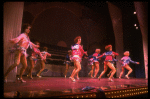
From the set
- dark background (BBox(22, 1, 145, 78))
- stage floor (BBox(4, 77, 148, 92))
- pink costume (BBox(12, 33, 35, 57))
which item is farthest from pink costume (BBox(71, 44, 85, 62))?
dark background (BBox(22, 1, 145, 78))

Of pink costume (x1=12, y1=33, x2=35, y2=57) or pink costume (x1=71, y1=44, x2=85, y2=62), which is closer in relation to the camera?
pink costume (x1=12, y1=33, x2=35, y2=57)

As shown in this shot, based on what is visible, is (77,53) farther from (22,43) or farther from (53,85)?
(22,43)

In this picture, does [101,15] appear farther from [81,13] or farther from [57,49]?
[57,49]

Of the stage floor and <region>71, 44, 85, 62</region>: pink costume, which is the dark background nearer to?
<region>71, 44, 85, 62</region>: pink costume

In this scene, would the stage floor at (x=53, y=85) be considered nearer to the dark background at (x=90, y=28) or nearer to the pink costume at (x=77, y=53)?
the pink costume at (x=77, y=53)

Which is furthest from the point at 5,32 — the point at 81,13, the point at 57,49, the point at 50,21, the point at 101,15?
the point at 101,15

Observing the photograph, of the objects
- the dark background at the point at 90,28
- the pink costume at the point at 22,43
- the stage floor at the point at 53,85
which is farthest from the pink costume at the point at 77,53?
the dark background at the point at 90,28

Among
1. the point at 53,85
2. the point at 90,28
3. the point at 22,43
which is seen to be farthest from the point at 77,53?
the point at 90,28

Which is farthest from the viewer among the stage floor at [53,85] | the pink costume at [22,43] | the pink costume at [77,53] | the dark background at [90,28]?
the dark background at [90,28]

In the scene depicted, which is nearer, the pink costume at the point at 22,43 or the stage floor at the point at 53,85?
the stage floor at the point at 53,85

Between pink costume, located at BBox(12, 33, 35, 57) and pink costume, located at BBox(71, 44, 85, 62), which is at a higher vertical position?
pink costume, located at BBox(12, 33, 35, 57)

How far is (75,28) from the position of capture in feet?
39.1

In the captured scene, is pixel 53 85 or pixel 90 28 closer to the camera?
pixel 53 85

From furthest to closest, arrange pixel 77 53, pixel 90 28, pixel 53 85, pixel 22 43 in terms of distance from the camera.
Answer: pixel 90 28 < pixel 77 53 < pixel 22 43 < pixel 53 85
